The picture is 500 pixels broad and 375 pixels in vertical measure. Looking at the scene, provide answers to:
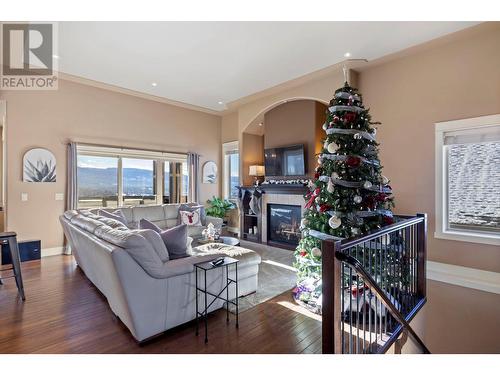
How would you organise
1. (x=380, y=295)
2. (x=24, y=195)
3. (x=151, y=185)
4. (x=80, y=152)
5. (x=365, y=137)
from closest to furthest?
(x=380, y=295) → (x=365, y=137) → (x=24, y=195) → (x=80, y=152) → (x=151, y=185)

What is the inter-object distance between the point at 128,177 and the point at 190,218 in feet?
6.41

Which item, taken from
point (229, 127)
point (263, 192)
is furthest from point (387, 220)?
point (229, 127)

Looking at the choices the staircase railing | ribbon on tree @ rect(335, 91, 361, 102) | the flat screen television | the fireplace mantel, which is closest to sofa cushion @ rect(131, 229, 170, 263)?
the staircase railing

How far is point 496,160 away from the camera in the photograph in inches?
151

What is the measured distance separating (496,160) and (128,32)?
5623mm

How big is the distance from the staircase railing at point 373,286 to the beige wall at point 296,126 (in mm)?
2824

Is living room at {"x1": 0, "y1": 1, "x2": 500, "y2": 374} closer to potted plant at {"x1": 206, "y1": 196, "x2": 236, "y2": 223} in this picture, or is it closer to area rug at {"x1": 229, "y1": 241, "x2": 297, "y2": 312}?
area rug at {"x1": 229, "y1": 241, "x2": 297, "y2": 312}

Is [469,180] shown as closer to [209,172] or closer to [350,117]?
[350,117]

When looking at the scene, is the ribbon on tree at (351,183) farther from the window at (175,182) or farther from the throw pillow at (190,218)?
the window at (175,182)

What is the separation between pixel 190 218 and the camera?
585 cm

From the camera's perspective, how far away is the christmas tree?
2902 millimetres

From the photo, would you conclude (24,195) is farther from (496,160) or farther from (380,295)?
(496,160)
